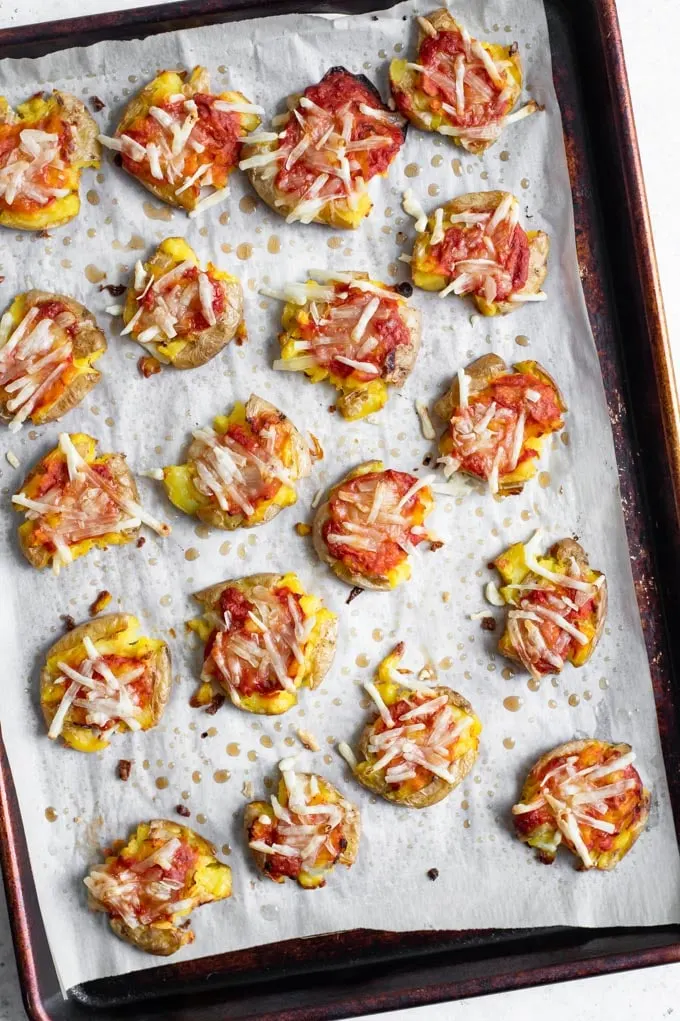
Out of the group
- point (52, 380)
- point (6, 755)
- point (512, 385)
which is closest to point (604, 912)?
point (512, 385)

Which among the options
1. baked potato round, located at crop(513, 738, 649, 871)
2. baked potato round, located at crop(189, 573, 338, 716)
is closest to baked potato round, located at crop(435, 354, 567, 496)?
baked potato round, located at crop(189, 573, 338, 716)

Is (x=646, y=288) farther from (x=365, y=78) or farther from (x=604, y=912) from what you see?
(x=604, y=912)

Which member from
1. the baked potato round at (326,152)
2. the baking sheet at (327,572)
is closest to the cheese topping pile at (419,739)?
the baking sheet at (327,572)

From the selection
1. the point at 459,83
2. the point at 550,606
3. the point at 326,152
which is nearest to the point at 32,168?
the point at 326,152

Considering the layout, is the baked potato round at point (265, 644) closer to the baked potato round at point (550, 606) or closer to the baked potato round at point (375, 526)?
the baked potato round at point (375, 526)

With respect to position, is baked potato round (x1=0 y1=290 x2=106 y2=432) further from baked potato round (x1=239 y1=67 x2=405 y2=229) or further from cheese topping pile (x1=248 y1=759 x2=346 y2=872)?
cheese topping pile (x1=248 y1=759 x2=346 y2=872)
